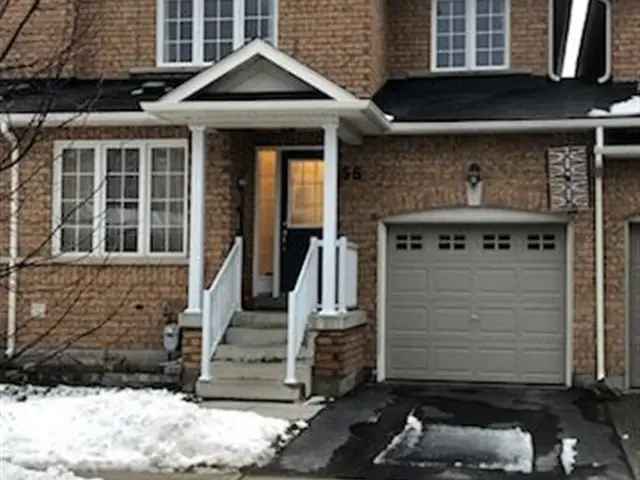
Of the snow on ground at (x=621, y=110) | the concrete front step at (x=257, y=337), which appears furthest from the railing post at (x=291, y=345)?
the snow on ground at (x=621, y=110)

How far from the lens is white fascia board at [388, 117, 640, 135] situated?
14438 millimetres

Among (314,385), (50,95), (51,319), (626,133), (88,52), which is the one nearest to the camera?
(50,95)

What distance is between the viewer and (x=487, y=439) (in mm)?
10969

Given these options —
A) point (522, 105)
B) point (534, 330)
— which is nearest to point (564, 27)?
point (522, 105)

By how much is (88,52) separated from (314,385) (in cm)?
684

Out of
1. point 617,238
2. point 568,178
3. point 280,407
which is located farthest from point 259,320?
point 617,238

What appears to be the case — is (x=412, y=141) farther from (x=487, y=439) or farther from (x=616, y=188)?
(x=487, y=439)

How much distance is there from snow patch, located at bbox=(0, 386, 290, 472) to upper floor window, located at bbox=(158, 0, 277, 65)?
6.59 metres

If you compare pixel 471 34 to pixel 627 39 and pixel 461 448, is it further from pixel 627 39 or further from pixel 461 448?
pixel 461 448

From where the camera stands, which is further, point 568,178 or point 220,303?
point 568,178

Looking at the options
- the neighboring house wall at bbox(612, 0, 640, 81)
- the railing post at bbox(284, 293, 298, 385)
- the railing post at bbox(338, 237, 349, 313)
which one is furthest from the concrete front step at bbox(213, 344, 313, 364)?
the neighboring house wall at bbox(612, 0, 640, 81)

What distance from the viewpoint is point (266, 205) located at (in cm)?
1642

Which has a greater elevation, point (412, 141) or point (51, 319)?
point (412, 141)

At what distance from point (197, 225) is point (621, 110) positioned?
6.15m
